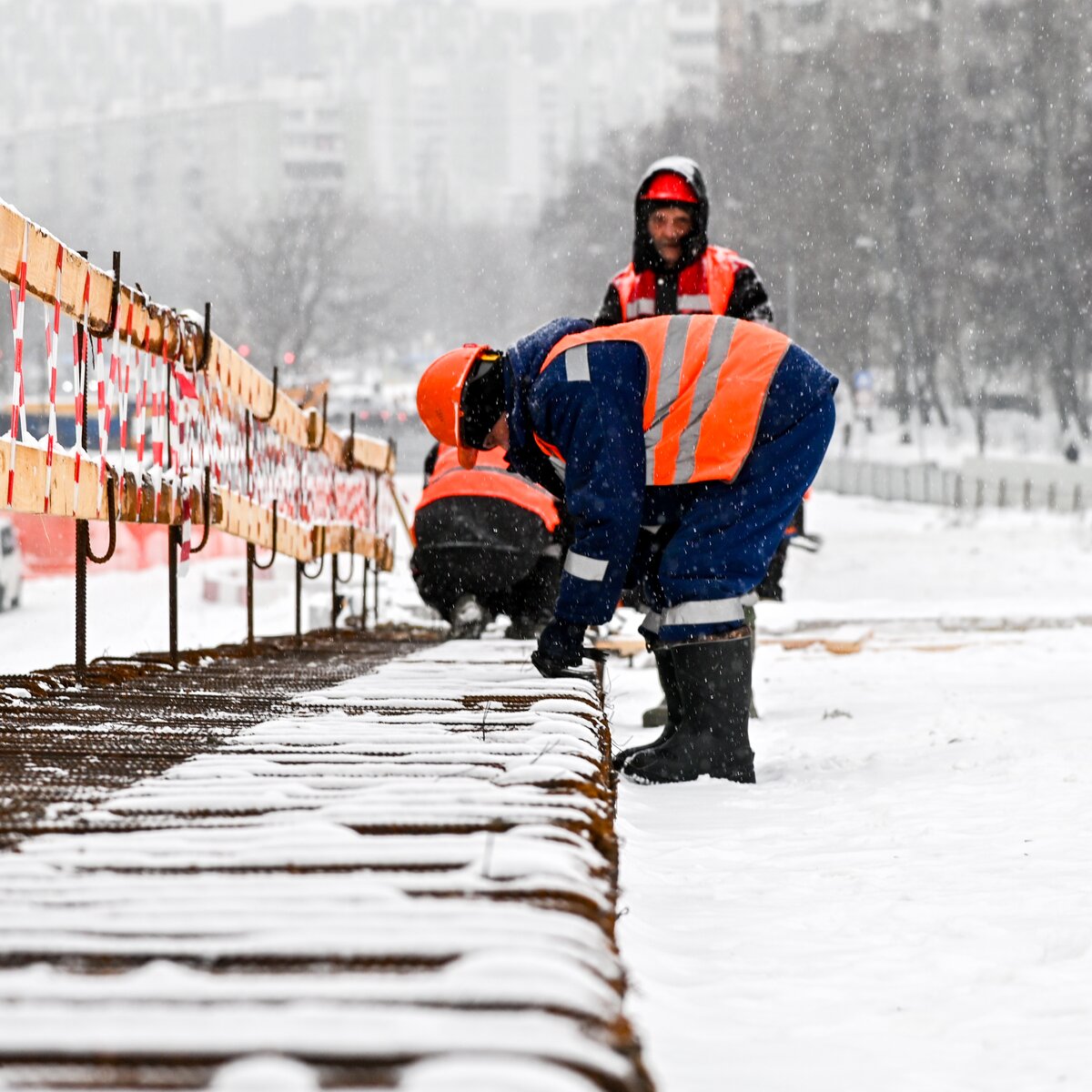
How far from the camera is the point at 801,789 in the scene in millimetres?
5465

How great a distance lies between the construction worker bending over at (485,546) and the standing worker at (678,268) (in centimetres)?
248

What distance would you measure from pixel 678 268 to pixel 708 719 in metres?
2.01

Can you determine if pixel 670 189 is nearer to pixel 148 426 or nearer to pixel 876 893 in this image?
pixel 148 426

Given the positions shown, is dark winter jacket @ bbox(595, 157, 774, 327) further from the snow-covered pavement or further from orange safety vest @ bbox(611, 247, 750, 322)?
the snow-covered pavement

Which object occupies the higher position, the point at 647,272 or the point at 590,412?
the point at 647,272

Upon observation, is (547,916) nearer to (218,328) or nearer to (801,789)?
(801,789)

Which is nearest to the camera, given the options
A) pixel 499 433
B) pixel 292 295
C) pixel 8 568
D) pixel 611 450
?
pixel 611 450

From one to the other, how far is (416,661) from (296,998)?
431 cm

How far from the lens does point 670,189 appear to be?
678 cm

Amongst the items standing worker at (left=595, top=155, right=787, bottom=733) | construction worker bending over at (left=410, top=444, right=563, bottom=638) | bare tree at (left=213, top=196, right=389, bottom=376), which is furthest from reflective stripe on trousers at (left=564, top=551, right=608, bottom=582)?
bare tree at (left=213, top=196, right=389, bottom=376)

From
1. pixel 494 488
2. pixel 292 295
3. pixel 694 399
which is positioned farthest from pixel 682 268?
pixel 292 295

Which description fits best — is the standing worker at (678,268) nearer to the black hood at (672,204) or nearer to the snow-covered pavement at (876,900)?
the black hood at (672,204)

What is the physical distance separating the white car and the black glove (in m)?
14.2

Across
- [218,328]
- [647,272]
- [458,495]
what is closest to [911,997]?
[647,272]
